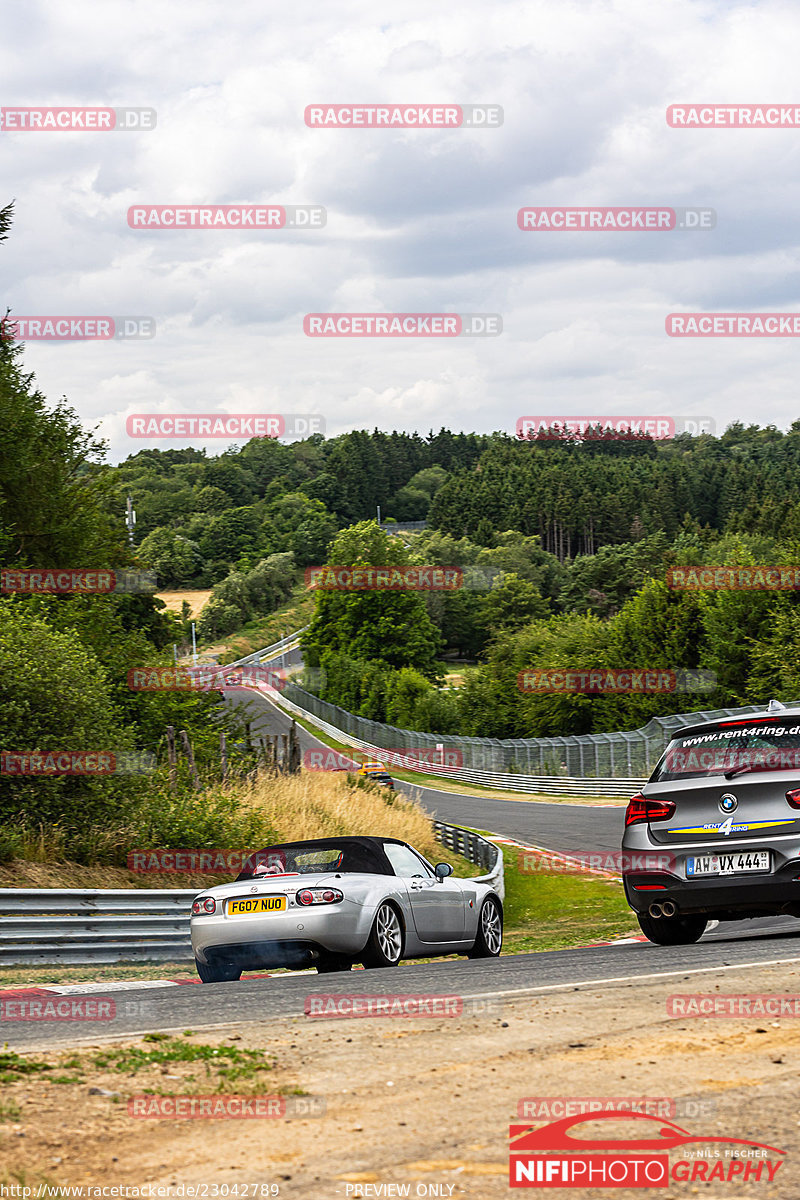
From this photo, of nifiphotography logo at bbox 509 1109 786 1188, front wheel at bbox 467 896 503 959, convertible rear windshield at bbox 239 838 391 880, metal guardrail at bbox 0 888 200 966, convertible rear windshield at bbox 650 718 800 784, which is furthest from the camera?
front wheel at bbox 467 896 503 959

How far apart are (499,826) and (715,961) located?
106 feet

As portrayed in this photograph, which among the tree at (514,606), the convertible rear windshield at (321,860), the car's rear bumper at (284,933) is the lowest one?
the car's rear bumper at (284,933)

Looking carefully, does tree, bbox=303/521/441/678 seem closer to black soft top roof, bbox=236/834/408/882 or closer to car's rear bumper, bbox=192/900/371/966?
black soft top roof, bbox=236/834/408/882

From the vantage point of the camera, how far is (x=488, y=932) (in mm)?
12625

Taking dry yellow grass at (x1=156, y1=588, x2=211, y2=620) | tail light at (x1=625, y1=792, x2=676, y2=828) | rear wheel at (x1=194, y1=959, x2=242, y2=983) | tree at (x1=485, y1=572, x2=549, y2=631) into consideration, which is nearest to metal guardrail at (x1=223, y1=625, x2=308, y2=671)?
dry yellow grass at (x1=156, y1=588, x2=211, y2=620)

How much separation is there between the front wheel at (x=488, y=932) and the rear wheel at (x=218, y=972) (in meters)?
2.55

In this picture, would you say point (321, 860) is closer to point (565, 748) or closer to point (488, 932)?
point (488, 932)

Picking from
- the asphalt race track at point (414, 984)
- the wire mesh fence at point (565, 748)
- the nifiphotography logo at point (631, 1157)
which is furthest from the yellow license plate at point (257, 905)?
the wire mesh fence at point (565, 748)

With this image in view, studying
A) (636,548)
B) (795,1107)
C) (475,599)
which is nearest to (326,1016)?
(795,1107)

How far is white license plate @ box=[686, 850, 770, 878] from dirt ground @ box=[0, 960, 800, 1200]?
2672mm

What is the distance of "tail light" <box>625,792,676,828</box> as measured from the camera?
1004 centimetres

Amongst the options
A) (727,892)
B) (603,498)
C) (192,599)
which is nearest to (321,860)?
(727,892)

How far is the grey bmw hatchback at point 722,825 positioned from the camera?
9.62 metres

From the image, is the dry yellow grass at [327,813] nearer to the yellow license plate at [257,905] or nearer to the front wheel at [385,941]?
the front wheel at [385,941]
